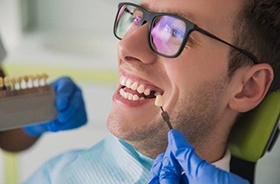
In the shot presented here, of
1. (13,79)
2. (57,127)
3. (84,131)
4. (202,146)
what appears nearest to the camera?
(202,146)

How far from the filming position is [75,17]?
2805mm

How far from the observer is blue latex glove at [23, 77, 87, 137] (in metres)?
1.53

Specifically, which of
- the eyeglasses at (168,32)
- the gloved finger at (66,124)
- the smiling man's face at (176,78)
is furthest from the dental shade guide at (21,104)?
the eyeglasses at (168,32)

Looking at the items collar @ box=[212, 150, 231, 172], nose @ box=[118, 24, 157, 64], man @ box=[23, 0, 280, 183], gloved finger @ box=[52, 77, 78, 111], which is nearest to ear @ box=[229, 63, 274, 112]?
man @ box=[23, 0, 280, 183]

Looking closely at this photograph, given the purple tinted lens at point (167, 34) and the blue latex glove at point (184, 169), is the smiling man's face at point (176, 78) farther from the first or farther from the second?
the blue latex glove at point (184, 169)

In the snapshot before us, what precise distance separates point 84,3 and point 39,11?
321 mm

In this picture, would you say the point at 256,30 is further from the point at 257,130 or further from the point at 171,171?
the point at 171,171

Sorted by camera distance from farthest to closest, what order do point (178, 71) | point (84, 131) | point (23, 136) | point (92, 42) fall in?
1. point (92, 42)
2. point (84, 131)
3. point (23, 136)
4. point (178, 71)

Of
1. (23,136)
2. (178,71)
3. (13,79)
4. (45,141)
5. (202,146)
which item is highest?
(178,71)

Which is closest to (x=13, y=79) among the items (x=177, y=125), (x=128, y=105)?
(x=128, y=105)

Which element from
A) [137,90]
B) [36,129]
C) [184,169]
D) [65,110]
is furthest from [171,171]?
[36,129]

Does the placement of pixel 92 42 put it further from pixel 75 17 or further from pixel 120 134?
pixel 120 134

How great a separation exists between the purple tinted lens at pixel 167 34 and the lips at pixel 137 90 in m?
0.10

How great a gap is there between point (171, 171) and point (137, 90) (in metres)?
0.26
